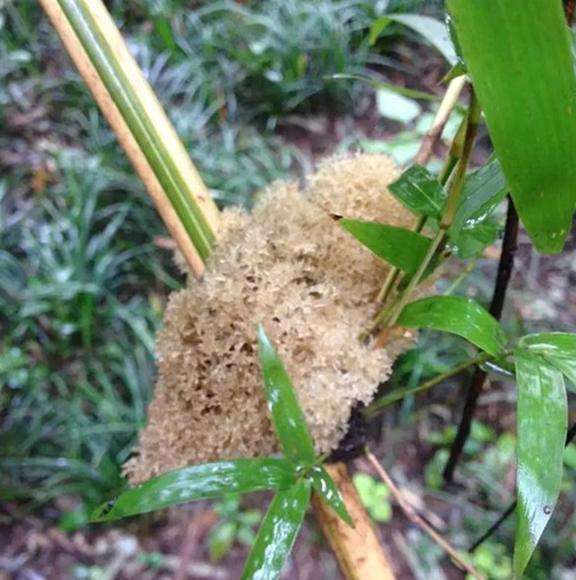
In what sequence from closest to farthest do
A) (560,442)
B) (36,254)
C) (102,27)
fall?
(560,442) → (102,27) → (36,254)

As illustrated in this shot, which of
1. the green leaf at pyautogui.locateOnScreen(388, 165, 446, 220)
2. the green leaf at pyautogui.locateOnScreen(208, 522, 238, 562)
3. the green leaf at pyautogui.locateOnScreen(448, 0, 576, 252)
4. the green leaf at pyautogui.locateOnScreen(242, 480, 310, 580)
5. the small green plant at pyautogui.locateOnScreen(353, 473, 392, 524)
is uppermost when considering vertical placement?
the green leaf at pyautogui.locateOnScreen(448, 0, 576, 252)

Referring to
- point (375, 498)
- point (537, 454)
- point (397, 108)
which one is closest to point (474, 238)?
point (537, 454)

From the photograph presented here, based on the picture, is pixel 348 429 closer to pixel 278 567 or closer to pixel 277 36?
pixel 278 567

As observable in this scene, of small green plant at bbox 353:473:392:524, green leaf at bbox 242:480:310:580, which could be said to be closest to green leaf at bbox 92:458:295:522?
green leaf at bbox 242:480:310:580

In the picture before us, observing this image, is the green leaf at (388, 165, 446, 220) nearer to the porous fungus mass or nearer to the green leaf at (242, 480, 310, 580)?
the porous fungus mass

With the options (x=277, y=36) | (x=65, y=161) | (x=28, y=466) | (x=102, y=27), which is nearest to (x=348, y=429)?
(x=102, y=27)

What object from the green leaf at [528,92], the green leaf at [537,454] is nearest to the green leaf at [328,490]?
the green leaf at [537,454]

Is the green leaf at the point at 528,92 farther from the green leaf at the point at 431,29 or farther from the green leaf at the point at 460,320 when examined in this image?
the green leaf at the point at 431,29
